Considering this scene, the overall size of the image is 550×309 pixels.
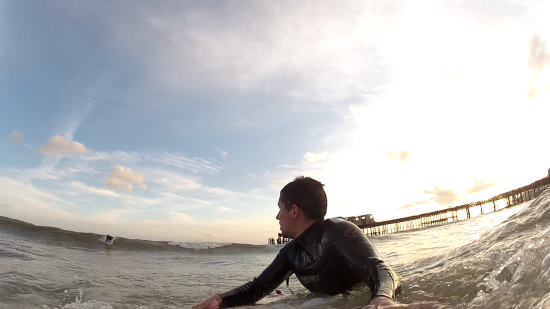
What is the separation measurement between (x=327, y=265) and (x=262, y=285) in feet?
3.13

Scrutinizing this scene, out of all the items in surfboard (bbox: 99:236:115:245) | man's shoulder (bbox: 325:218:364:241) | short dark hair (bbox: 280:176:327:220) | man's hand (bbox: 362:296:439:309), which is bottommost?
surfboard (bbox: 99:236:115:245)

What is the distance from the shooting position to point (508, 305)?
1938 millimetres

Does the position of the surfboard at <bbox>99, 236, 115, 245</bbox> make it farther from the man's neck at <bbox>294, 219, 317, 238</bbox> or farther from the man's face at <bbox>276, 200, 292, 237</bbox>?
the man's neck at <bbox>294, 219, 317, 238</bbox>

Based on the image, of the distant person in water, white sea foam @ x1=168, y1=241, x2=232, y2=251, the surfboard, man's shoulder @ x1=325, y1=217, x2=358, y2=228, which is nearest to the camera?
the distant person in water

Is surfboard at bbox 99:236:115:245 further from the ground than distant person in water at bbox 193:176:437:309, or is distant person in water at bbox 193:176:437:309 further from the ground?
distant person in water at bbox 193:176:437:309

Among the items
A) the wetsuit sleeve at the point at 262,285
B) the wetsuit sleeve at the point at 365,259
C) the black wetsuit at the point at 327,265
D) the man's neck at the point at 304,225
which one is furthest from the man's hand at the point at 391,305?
the wetsuit sleeve at the point at 262,285

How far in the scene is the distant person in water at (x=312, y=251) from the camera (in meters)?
3.32

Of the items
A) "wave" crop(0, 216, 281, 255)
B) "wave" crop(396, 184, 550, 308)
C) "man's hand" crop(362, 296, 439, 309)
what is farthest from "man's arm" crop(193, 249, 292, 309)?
"wave" crop(0, 216, 281, 255)

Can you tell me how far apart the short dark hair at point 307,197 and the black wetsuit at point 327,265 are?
0.46 feet

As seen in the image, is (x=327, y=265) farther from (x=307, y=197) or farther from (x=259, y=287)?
(x=259, y=287)

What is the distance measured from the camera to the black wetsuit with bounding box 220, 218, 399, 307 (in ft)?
10.1

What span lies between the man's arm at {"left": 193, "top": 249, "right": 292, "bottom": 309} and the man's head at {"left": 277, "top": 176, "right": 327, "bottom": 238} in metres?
0.50

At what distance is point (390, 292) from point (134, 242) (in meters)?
21.6

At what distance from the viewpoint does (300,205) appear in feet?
12.3
